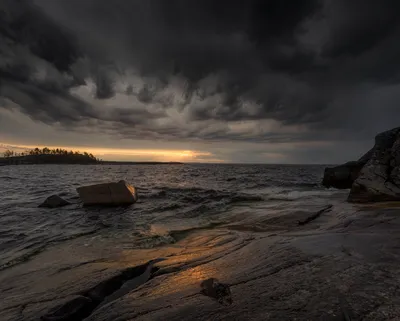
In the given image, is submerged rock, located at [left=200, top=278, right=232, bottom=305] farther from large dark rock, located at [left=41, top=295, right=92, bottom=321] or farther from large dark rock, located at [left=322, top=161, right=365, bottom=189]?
large dark rock, located at [left=322, top=161, right=365, bottom=189]

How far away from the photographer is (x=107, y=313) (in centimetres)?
331

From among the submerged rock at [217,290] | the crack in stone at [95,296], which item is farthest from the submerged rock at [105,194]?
the submerged rock at [217,290]

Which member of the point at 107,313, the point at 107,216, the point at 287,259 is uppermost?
the point at 287,259

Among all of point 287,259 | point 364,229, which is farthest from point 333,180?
point 287,259

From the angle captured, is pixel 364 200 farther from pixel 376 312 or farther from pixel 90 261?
pixel 90 261

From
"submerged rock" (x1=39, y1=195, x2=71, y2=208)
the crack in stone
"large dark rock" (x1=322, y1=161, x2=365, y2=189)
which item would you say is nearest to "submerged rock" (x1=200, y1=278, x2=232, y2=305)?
the crack in stone

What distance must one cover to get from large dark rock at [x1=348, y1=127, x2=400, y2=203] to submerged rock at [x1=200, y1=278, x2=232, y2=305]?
12.6 m

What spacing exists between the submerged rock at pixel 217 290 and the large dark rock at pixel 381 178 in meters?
12.6

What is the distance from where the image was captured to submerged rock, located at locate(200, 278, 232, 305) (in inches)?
128

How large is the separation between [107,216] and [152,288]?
1016cm

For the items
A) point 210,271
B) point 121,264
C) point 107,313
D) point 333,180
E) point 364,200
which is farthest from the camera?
point 333,180

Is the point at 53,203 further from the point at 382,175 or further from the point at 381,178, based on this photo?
the point at 382,175

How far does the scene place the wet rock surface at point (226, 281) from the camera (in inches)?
114

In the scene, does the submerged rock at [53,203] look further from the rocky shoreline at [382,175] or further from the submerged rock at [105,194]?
the rocky shoreline at [382,175]
